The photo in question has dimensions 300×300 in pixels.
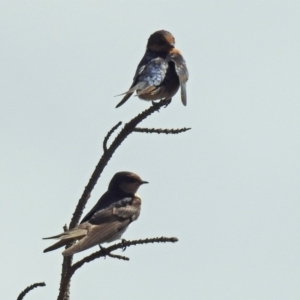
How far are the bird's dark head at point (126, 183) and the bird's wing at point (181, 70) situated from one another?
1.28 metres

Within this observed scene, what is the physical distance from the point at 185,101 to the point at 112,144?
148 inches

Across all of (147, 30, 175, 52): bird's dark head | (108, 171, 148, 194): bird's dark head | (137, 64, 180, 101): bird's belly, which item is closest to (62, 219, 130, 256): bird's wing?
(108, 171, 148, 194): bird's dark head

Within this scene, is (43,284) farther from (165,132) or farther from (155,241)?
(165,132)

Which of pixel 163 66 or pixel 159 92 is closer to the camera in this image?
pixel 159 92

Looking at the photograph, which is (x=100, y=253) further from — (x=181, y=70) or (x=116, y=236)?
(x=181, y=70)

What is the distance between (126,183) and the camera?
9922 millimetres

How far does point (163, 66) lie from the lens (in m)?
10.7

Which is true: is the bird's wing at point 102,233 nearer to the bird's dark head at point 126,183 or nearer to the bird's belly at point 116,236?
the bird's belly at point 116,236

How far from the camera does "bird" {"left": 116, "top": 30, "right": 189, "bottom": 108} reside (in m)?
9.84

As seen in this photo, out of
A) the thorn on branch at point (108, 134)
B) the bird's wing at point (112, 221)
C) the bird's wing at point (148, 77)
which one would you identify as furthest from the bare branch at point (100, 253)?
the bird's wing at point (148, 77)

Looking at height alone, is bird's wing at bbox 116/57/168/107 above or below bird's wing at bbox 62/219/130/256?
above

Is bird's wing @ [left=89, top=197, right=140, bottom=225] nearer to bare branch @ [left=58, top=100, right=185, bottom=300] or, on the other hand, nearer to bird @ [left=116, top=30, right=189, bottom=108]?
bird @ [left=116, top=30, right=189, bottom=108]

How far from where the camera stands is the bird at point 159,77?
984 cm

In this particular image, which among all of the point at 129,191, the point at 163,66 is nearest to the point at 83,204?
the point at 129,191
